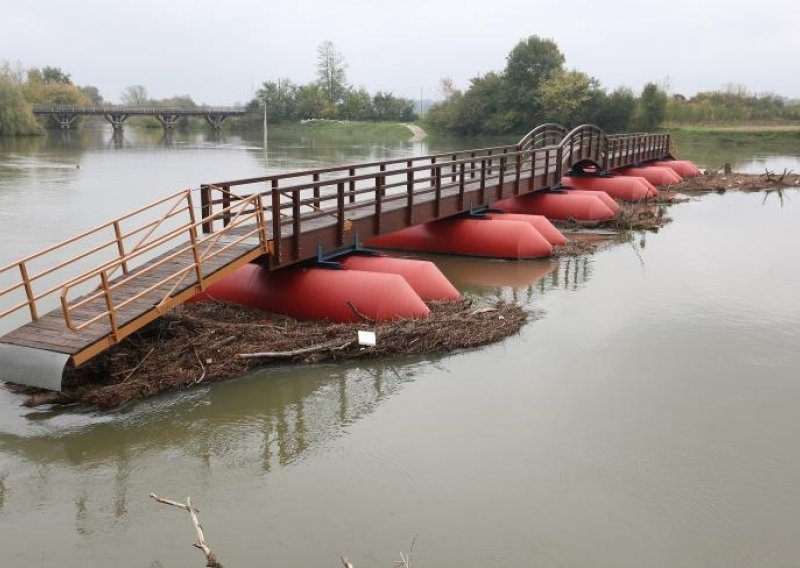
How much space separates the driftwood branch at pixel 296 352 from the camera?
1010 centimetres

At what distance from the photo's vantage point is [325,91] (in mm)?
129000

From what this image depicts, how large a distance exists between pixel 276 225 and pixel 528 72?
81211 millimetres

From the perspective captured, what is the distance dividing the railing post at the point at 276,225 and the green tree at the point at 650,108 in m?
73.0

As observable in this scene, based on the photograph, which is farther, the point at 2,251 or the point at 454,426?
the point at 2,251

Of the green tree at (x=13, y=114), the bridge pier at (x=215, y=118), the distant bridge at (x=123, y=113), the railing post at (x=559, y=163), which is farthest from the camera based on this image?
the bridge pier at (x=215, y=118)

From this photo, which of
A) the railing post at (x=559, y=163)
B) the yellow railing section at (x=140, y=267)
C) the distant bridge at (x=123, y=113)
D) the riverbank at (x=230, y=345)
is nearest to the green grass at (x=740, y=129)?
the railing post at (x=559, y=163)

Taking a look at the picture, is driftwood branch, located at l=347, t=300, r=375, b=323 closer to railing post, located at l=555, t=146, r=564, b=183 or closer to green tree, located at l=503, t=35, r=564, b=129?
railing post, located at l=555, t=146, r=564, b=183

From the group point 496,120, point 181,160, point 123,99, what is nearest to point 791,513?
point 181,160

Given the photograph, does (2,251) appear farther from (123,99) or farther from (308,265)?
(123,99)

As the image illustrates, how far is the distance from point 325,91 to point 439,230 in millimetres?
115749

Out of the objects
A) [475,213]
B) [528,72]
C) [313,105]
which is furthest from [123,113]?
[475,213]

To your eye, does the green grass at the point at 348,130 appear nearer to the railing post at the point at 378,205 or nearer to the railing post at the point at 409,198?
the railing post at the point at 409,198

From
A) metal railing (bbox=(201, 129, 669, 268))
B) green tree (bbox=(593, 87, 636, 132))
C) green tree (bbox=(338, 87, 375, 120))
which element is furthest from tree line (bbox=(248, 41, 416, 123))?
metal railing (bbox=(201, 129, 669, 268))

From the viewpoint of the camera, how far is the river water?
6.64 m
